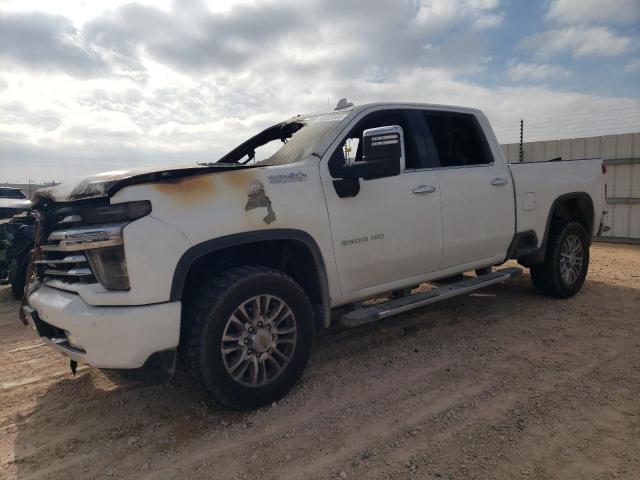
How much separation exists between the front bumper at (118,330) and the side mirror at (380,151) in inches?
59.6

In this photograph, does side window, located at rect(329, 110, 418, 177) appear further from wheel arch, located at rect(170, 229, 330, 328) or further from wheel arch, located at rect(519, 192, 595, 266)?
wheel arch, located at rect(519, 192, 595, 266)

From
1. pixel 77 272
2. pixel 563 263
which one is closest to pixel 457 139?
pixel 563 263

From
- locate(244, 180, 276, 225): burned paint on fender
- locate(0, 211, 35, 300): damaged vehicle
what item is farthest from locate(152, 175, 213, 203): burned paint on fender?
locate(0, 211, 35, 300): damaged vehicle

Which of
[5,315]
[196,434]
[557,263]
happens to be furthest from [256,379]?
[5,315]

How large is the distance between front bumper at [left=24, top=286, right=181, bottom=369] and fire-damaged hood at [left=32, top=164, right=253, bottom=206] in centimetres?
62

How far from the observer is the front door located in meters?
3.43

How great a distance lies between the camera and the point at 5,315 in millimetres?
5941

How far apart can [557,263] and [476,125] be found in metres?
1.85

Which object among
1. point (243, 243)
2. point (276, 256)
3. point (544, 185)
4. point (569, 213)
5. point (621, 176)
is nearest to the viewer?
point (243, 243)

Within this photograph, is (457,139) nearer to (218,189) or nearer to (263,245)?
(263,245)

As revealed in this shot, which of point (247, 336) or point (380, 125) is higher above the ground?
point (380, 125)

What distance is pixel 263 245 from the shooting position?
3.32 m

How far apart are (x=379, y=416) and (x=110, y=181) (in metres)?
2.14

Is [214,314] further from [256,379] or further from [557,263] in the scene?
[557,263]
